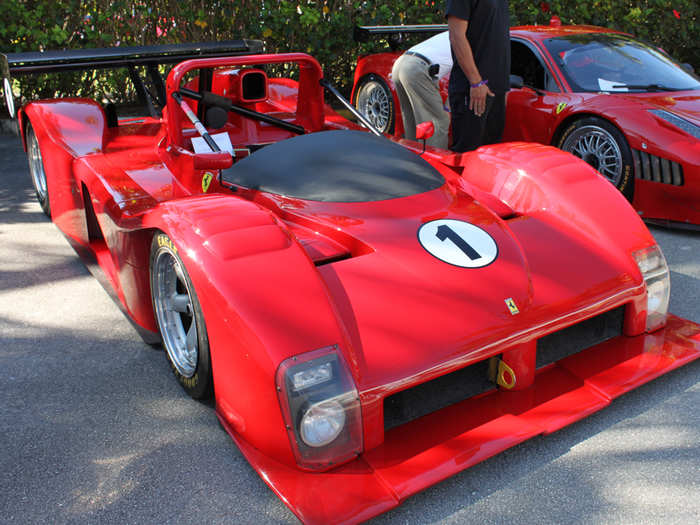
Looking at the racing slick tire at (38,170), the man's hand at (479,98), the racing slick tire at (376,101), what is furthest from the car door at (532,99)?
the racing slick tire at (38,170)

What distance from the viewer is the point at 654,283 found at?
2.54 m

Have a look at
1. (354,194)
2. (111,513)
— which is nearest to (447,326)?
(354,194)

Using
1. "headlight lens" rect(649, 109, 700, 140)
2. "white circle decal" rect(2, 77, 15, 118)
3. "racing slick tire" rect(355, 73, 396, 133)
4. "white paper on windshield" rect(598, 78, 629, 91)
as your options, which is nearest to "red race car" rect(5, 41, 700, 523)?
"white circle decal" rect(2, 77, 15, 118)

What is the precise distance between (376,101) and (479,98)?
218cm

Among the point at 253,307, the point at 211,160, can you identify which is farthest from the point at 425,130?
the point at 253,307

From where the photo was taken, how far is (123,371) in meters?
2.66

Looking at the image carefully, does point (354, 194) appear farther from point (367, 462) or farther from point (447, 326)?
point (367, 462)

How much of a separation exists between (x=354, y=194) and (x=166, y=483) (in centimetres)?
126

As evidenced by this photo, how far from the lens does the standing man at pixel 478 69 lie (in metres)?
3.81

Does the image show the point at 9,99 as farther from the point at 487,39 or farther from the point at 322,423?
the point at 322,423

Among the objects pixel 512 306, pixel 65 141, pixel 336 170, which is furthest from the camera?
pixel 65 141

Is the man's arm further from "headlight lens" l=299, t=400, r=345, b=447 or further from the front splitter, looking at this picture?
"headlight lens" l=299, t=400, r=345, b=447

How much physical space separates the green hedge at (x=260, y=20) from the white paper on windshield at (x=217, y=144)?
422 cm

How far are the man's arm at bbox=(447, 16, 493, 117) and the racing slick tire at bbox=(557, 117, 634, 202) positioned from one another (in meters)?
0.80
